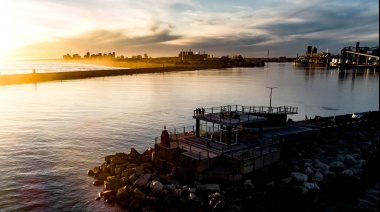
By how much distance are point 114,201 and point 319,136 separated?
2923 centimetres

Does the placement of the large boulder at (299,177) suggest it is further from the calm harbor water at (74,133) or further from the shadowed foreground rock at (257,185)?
the calm harbor water at (74,133)

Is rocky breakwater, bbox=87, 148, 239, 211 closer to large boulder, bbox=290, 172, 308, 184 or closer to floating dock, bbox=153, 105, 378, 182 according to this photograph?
floating dock, bbox=153, 105, 378, 182

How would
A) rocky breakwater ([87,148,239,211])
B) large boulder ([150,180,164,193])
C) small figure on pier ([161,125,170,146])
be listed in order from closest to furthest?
rocky breakwater ([87,148,239,211]) < large boulder ([150,180,164,193]) < small figure on pier ([161,125,170,146])

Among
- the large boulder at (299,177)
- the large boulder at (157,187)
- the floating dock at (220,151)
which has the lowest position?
the large boulder at (299,177)

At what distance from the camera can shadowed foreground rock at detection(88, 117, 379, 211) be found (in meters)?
23.7

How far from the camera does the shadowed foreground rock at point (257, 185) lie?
23.7 meters

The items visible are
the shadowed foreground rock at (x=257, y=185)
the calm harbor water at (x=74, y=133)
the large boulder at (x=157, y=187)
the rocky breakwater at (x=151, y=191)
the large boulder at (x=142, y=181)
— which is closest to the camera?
the rocky breakwater at (x=151, y=191)

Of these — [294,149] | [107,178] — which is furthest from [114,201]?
[294,149]

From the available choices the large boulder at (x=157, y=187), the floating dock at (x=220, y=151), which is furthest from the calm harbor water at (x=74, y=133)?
the floating dock at (x=220, y=151)

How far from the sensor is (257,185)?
1052 inches

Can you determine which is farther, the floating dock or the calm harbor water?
the calm harbor water

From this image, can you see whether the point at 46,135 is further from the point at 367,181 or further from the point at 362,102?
the point at 362,102

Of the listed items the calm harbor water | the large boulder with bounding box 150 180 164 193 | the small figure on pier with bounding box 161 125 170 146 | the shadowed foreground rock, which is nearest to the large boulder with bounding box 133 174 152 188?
the shadowed foreground rock

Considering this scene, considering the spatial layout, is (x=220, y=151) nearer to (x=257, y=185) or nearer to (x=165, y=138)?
(x=257, y=185)
